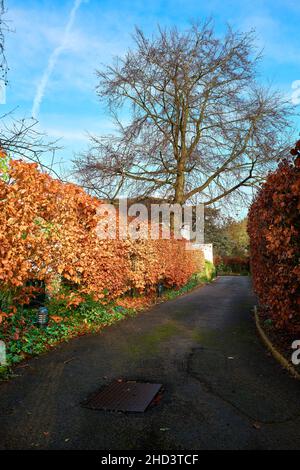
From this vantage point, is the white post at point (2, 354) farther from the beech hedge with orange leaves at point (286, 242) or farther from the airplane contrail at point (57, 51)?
the beech hedge with orange leaves at point (286, 242)

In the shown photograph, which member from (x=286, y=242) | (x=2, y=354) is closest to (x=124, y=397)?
(x=2, y=354)

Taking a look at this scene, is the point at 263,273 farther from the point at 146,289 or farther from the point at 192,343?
the point at 146,289

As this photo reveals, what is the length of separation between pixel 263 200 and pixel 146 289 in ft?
25.4

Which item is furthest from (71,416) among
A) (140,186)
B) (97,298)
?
(140,186)

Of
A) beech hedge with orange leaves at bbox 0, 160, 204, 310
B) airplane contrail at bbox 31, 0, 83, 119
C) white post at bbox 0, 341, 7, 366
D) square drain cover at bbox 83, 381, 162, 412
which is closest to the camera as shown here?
square drain cover at bbox 83, 381, 162, 412

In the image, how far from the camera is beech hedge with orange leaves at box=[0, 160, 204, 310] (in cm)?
591

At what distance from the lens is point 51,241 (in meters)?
7.13

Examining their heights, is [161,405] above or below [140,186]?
below

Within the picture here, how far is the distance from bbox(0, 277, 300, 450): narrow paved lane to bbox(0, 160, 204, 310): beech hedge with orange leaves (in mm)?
1431

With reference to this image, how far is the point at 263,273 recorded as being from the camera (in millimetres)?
8312

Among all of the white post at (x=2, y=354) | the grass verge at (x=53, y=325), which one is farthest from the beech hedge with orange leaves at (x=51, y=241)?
the white post at (x=2, y=354)

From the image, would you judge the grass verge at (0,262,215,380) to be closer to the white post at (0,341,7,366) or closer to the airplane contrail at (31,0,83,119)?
the white post at (0,341,7,366)

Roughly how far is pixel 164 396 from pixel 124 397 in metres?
0.51

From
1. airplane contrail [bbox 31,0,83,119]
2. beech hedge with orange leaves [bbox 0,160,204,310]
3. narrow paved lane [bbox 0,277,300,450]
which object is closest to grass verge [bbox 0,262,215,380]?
narrow paved lane [bbox 0,277,300,450]
